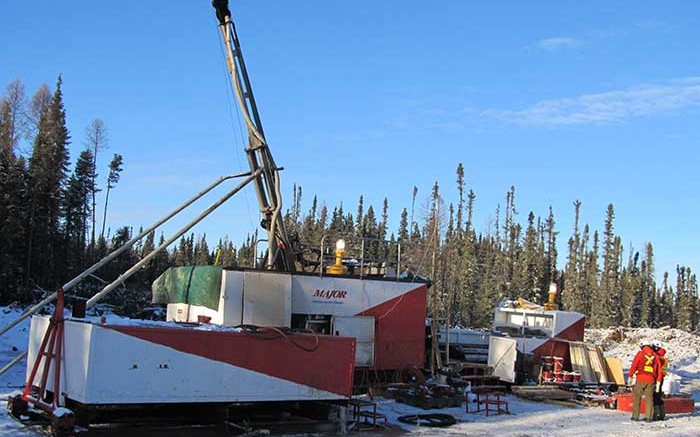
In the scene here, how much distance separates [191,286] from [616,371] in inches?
512

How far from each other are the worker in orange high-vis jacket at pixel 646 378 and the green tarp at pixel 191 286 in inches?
369

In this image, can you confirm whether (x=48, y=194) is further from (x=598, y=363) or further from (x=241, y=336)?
(x=241, y=336)

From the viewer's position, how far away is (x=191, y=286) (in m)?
15.5

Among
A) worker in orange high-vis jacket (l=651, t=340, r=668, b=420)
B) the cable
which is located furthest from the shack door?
the cable

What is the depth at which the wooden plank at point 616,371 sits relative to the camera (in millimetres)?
21125

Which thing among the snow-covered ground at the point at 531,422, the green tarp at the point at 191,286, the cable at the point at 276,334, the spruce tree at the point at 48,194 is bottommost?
the snow-covered ground at the point at 531,422

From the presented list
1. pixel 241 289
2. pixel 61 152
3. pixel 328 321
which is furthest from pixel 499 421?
pixel 61 152

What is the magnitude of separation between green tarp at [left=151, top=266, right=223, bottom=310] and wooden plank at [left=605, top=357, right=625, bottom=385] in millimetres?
12513

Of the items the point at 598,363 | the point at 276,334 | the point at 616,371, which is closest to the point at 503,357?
the point at 598,363

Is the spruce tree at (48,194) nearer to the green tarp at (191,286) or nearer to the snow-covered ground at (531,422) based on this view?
the snow-covered ground at (531,422)

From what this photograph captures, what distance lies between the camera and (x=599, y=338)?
51.5 meters

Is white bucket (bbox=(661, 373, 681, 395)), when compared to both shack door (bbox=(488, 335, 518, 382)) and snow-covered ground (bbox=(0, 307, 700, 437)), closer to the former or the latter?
snow-covered ground (bbox=(0, 307, 700, 437))

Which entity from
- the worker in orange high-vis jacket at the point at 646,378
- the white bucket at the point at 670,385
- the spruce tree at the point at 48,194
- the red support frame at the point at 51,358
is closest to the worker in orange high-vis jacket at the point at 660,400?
the worker in orange high-vis jacket at the point at 646,378

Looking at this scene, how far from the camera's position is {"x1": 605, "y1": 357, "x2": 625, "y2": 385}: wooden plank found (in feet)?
69.3
